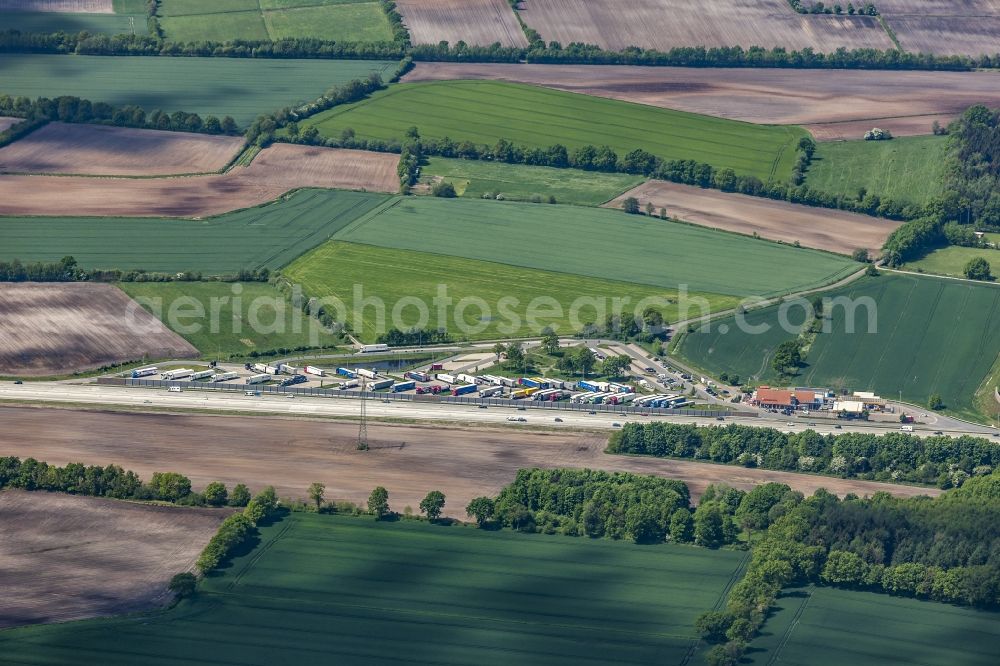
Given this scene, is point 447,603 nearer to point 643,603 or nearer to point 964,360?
point 643,603

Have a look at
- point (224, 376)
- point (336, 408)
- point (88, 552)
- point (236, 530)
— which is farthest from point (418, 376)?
point (88, 552)

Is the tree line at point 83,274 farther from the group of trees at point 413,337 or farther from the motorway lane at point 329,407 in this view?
the motorway lane at point 329,407

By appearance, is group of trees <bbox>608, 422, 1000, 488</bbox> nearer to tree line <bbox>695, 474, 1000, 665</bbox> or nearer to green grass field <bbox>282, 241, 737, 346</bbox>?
tree line <bbox>695, 474, 1000, 665</bbox>

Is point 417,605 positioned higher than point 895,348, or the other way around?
point 895,348

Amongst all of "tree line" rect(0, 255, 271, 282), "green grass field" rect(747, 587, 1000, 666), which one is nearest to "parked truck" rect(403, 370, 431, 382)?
"tree line" rect(0, 255, 271, 282)

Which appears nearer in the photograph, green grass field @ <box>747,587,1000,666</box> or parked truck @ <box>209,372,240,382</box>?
green grass field @ <box>747,587,1000,666</box>

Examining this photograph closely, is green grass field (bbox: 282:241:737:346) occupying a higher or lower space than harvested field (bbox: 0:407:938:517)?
higher

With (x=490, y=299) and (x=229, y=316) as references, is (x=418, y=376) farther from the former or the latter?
(x=229, y=316)
